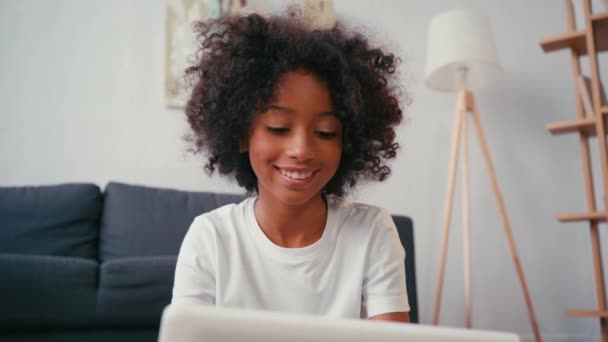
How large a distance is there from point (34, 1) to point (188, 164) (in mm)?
906

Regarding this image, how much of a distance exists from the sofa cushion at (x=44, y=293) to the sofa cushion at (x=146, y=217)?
0.27 metres

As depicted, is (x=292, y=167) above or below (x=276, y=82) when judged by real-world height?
below

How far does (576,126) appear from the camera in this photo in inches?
77.8

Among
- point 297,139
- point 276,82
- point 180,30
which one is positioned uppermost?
point 180,30

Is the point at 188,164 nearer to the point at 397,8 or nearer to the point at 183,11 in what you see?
the point at 183,11

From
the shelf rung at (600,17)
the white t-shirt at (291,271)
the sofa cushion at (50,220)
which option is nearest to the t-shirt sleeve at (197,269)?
the white t-shirt at (291,271)

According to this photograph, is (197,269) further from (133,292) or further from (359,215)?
(133,292)

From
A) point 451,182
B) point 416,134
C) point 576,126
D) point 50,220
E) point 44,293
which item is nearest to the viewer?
point 44,293

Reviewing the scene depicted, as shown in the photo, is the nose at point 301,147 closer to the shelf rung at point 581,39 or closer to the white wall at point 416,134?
the white wall at point 416,134

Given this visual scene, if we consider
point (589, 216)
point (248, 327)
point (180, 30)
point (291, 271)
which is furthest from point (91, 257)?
point (589, 216)

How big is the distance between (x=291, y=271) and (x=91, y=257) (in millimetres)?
1123

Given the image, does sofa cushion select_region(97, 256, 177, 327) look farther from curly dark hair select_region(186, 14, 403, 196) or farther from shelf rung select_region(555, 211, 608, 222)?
shelf rung select_region(555, 211, 608, 222)

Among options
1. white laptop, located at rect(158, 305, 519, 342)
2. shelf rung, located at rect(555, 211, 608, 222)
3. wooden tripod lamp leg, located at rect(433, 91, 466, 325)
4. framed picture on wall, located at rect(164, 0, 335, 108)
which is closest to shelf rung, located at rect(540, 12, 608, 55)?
wooden tripod lamp leg, located at rect(433, 91, 466, 325)

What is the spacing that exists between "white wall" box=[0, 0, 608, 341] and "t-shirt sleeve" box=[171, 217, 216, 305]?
1235 mm
